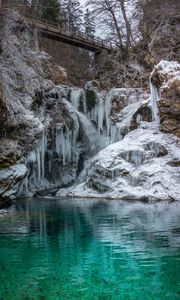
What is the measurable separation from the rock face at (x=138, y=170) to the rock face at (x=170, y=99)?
65 centimetres

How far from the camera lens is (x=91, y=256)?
884cm

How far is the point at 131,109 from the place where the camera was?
2738 centimetres

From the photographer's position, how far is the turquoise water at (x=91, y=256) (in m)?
6.65

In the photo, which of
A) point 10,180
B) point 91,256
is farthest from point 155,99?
point 91,256

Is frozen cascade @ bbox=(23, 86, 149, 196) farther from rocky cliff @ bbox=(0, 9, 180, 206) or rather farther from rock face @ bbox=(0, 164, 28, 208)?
rock face @ bbox=(0, 164, 28, 208)

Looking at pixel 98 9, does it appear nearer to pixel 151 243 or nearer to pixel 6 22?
pixel 6 22

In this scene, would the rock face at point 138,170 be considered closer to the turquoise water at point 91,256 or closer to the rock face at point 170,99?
the rock face at point 170,99

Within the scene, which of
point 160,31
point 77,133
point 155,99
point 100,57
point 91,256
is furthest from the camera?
point 100,57

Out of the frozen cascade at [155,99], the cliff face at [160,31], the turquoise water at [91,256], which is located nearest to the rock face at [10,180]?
the turquoise water at [91,256]

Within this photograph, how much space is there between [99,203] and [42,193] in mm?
6717

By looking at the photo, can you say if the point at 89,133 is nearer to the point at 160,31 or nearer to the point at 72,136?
the point at 72,136

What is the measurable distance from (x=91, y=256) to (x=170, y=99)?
15.5 m

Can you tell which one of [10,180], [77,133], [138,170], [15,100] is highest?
[15,100]

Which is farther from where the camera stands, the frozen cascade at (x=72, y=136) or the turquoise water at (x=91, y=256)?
the frozen cascade at (x=72, y=136)
